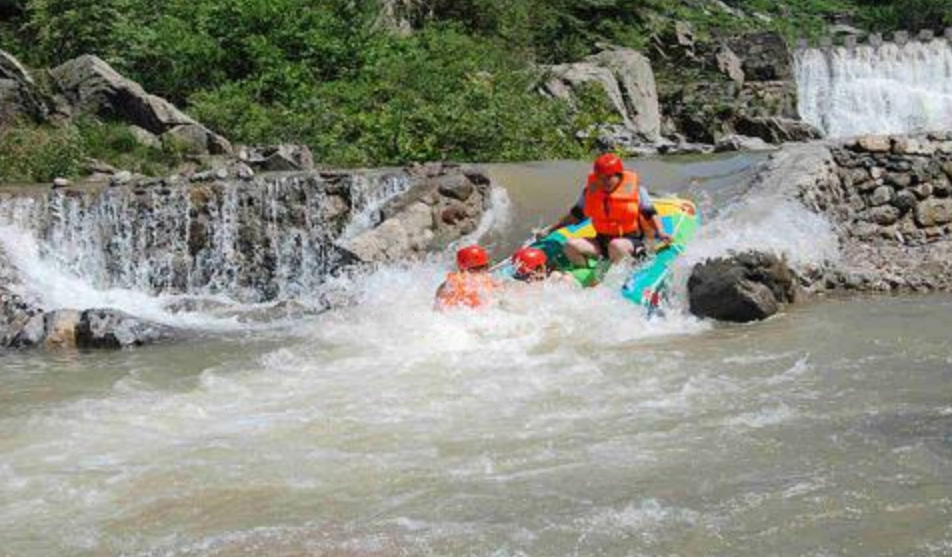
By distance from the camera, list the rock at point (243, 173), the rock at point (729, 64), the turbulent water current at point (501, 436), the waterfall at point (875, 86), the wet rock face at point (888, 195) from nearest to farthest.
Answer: the turbulent water current at point (501, 436), the wet rock face at point (888, 195), the rock at point (243, 173), the waterfall at point (875, 86), the rock at point (729, 64)

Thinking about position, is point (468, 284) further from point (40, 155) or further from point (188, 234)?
point (40, 155)

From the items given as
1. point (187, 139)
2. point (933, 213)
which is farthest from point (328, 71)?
point (933, 213)

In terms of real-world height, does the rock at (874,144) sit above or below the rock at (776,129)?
above

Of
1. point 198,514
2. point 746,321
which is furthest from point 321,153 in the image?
point 198,514

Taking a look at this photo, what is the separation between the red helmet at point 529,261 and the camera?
959cm

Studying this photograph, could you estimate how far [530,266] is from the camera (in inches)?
378

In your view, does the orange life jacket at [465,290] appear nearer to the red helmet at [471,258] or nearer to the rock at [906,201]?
the red helmet at [471,258]

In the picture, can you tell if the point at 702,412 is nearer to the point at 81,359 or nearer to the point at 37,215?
the point at 81,359

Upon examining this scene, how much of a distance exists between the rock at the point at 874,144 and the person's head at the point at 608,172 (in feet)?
12.2

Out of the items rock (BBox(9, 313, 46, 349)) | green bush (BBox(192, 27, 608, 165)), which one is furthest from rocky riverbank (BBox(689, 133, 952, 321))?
rock (BBox(9, 313, 46, 349))

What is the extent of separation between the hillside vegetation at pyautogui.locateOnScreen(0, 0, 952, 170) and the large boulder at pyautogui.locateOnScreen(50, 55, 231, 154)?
0.83 metres

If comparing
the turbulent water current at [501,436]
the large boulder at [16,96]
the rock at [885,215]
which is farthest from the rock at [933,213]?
the large boulder at [16,96]

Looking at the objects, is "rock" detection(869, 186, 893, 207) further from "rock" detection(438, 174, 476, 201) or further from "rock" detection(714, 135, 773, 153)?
"rock" detection(714, 135, 773, 153)

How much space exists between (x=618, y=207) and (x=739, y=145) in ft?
32.4
